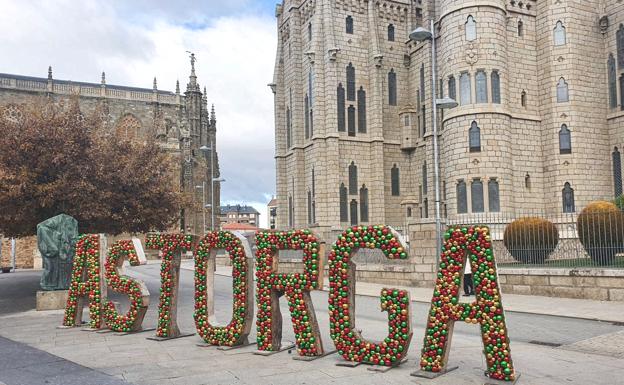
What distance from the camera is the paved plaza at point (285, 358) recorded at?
7160 mm

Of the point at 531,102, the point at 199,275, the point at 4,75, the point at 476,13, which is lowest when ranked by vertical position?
the point at 199,275

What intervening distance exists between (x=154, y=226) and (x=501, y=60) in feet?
60.5

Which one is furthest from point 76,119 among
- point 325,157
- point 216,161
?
point 216,161

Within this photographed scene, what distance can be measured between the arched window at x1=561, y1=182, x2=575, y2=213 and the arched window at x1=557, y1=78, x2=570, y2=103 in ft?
13.6

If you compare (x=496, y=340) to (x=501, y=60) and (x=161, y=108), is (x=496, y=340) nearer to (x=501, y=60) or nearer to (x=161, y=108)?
(x=501, y=60)

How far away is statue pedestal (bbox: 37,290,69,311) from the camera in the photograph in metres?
15.3

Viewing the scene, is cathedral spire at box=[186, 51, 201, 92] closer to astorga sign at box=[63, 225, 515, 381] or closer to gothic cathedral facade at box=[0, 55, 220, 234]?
gothic cathedral facade at box=[0, 55, 220, 234]

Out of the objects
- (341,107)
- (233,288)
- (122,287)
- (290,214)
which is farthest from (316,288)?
(290,214)

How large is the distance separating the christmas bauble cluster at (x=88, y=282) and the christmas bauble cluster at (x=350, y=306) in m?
5.59

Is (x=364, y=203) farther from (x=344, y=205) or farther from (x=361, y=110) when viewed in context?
(x=361, y=110)

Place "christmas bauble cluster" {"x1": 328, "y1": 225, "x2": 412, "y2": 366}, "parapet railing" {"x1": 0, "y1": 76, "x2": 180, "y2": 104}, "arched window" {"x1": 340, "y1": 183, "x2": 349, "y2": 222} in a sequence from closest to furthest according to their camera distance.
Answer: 1. "christmas bauble cluster" {"x1": 328, "y1": 225, "x2": 412, "y2": 366}
2. "arched window" {"x1": 340, "y1": 183, "x2": 349, "y2": 222}
3. "parapet railing" {"x1": 0, "y1": 76, "x2": 180, "y2": 104}

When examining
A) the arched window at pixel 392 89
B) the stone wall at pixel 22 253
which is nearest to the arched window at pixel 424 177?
the arched window at pixel 392 89

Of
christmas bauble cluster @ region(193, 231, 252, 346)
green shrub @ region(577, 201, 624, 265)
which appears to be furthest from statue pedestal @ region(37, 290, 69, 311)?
green shrub @ region(577, 201, 624, 265)

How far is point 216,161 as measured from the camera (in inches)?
2552
